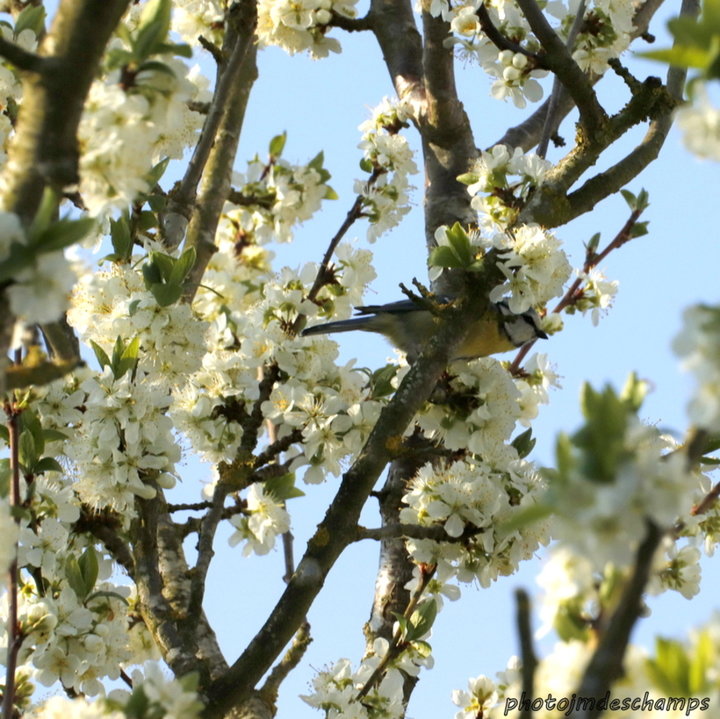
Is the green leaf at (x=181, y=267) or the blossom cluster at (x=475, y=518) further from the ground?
the green leaf at (x=181, y=267)

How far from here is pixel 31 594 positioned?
9.98 ft

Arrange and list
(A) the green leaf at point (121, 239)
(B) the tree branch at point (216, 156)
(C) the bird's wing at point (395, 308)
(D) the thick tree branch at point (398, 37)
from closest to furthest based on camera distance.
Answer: (A) the green leaf at point (121, 239) → (B) the tree branch at point (216, 156) → (D) the thick tree branch at point (398, 37) → (C) the bird's wing at point (395, 308)

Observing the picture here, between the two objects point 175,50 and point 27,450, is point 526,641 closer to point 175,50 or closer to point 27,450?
point 175,50

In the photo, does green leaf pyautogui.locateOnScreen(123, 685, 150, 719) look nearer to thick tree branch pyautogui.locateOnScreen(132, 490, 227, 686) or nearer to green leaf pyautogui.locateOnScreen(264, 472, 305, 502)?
thick tree branch pyautogui.locateOnScreen(132, 490, 227, 686)

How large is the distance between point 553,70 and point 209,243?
1.45 metres

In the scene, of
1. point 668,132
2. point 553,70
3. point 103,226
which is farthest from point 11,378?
point 668,132

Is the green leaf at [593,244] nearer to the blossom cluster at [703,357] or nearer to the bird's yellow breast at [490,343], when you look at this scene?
the bird's yellow breast at [490,343]

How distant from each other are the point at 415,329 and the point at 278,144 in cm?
133

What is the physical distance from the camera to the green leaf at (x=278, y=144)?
4.38 m

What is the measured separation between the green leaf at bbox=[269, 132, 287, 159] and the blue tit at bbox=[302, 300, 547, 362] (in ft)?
2.39

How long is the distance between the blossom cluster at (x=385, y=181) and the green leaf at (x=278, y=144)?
33cm

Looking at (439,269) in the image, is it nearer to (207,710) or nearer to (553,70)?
(553,70)

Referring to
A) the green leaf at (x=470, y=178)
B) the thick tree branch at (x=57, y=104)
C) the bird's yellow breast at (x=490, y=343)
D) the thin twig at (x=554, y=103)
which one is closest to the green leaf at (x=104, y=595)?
the green leaf at (x=470, y=178)

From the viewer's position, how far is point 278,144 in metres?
4.39
